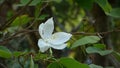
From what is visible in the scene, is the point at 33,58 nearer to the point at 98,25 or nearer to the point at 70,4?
the point at 98,25

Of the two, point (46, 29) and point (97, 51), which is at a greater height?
point (46, 29)

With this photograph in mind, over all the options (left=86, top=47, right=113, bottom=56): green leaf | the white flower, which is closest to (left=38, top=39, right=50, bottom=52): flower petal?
the white flower

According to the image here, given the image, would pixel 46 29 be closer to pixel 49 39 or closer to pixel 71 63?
pixel 49 39

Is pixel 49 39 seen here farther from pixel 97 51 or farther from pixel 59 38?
pixel 97 51

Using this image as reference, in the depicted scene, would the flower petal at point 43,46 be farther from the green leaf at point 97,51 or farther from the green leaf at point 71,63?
the green leaf at point 97,51

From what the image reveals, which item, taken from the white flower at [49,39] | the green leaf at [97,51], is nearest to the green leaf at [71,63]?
the white flower at [49,39]

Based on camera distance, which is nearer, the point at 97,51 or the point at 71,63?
the point at 71,63

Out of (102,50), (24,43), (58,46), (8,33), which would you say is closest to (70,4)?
(24,43)

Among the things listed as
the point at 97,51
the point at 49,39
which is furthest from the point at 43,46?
the point at 97,51

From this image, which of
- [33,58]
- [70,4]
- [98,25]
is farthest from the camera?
[70,4]
